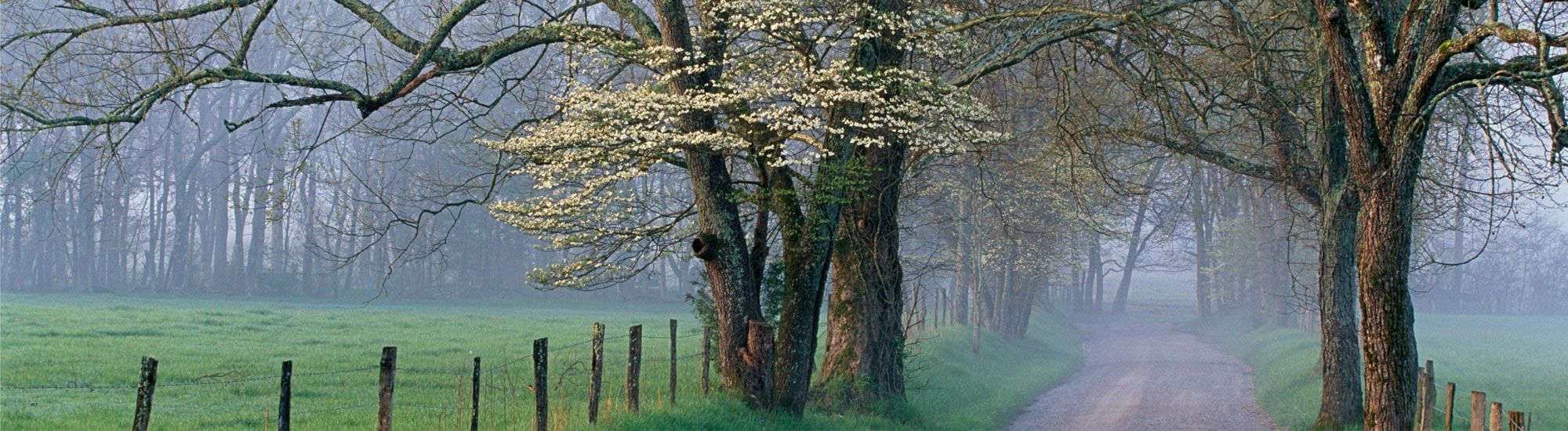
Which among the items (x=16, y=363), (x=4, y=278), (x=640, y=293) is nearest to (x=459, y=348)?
(x=16, y=363)

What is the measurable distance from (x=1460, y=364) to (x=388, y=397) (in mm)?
34213

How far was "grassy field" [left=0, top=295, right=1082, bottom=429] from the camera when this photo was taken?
13.5 meters

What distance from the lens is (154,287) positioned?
60.1 meters

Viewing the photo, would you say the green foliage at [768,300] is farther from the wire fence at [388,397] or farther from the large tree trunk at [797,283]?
the large tree trunk at [797,283]

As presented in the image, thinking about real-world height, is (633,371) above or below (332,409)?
above

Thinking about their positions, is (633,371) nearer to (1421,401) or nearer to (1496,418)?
(1496,418)

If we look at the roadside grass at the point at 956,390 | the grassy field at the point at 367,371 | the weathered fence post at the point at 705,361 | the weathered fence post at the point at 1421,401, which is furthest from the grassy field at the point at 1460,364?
the weathered fence post at the point at 705,361

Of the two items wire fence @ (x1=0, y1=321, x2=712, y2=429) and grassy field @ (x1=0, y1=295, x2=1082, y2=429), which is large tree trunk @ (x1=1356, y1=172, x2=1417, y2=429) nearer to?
grassy field @ (x1=0, y1=295, x2=1082, y2=429)

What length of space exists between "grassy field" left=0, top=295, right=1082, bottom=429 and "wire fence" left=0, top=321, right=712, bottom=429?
0.19ft

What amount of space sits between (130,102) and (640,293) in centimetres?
5502

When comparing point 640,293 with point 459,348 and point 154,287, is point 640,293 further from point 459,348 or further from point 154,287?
point 459,348

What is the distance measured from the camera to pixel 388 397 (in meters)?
9.02

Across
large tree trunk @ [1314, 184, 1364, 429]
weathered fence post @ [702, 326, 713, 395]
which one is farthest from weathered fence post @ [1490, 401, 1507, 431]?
weathered fence post @ [702, 326, 713, 395]

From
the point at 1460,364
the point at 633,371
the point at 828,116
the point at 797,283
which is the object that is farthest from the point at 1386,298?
the point at 1460,364
